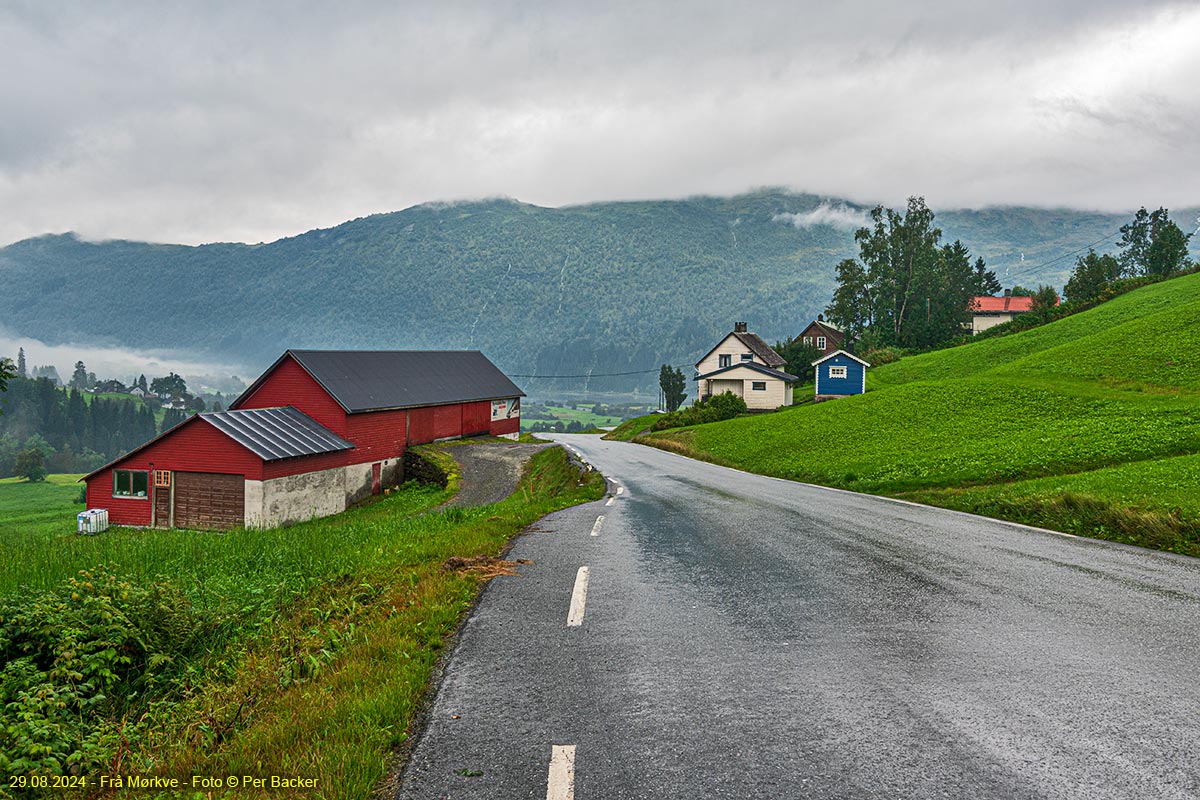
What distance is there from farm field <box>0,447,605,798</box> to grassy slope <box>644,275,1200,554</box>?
42.8ft

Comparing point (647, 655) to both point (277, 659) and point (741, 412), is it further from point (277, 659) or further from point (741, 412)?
point (741, 412)

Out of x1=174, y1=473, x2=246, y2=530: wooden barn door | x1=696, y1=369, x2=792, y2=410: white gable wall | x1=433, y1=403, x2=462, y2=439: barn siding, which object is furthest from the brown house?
x1=174, y1=473, x2=246, y2=530: wooden barn door

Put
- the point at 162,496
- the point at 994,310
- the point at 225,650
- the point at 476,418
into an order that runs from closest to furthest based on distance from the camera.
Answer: the point at 225,650 → the point at 162,496 → the point at 476,418 → the point at 994,310

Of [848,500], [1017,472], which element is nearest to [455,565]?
[848,500]

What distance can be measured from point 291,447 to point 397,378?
15697 millimetres

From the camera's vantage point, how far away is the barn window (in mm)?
42438

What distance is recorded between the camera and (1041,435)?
87.6 ft

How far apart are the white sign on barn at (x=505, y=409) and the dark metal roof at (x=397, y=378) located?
89 cm

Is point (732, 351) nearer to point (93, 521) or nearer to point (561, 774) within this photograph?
point (93, 521)

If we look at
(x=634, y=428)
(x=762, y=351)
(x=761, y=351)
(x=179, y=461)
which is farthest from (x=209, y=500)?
(x=762, y=351)

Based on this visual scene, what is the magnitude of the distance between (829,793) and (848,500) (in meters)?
17.2

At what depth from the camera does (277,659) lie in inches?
273

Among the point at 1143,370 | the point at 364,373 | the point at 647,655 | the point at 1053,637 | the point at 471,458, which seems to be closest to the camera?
the point at 647,655

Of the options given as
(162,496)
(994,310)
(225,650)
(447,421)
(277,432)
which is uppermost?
(994,310)
